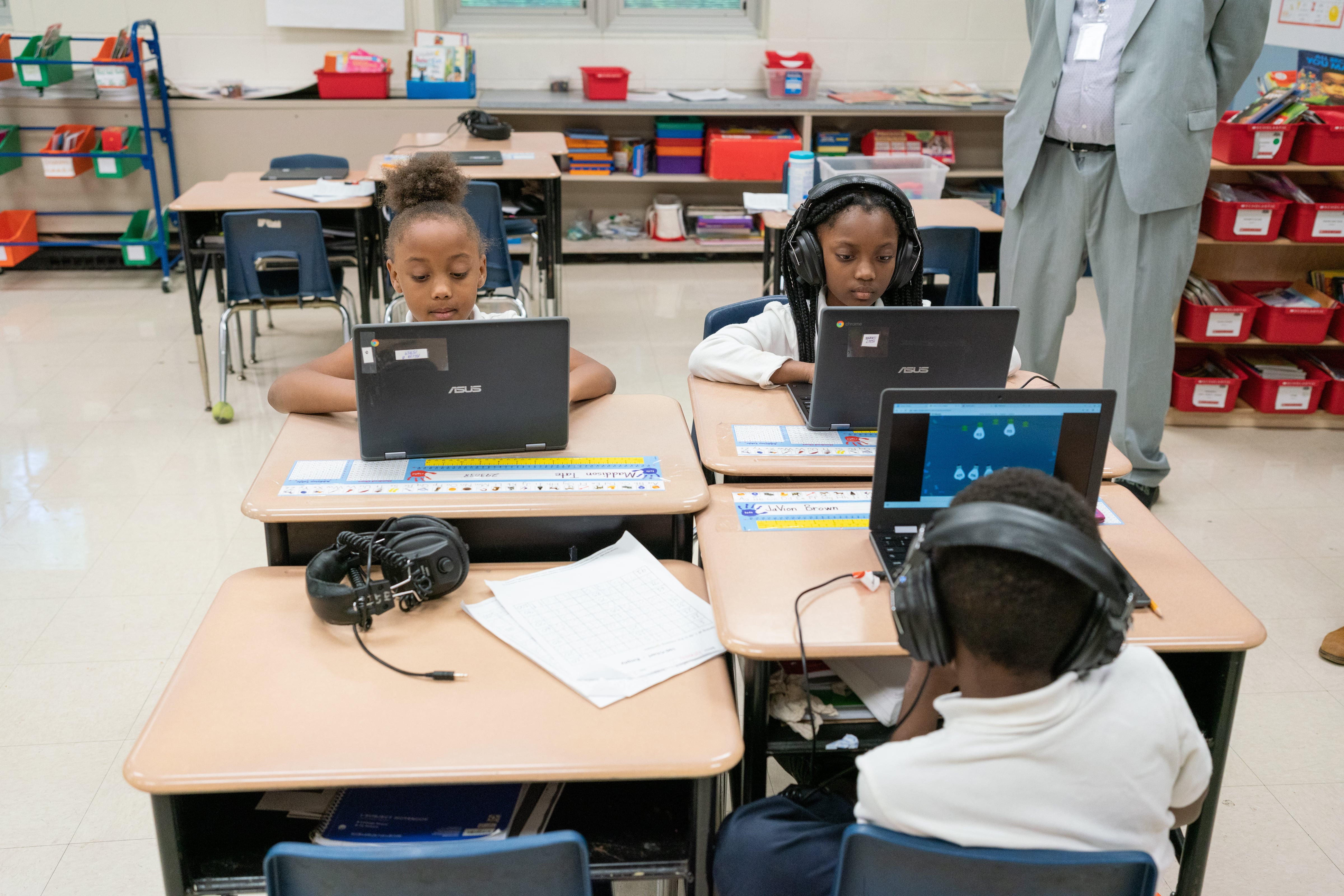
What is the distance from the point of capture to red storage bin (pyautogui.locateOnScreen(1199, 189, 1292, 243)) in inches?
144

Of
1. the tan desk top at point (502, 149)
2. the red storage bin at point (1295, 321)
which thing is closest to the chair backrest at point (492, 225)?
the tan desk top at point (502, 149)

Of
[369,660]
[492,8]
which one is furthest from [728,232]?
[369,660]

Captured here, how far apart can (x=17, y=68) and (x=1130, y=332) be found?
5.12 meters

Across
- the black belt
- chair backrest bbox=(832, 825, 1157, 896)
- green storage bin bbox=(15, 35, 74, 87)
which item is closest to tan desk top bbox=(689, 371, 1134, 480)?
chair backrest bbox=(832, 825, 1157, 896)

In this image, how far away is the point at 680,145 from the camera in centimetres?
590

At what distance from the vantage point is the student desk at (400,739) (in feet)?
4.06

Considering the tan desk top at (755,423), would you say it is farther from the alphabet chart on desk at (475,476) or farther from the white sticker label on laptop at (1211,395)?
the white sticker label on laptop at (1211,395)

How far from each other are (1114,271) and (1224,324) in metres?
0.83

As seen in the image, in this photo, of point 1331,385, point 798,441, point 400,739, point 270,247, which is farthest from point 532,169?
Result: point 400,739

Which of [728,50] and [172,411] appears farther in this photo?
[728,50]

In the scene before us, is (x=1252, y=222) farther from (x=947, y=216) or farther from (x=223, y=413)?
(x=223, y=413)

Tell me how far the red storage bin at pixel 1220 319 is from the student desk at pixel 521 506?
254 centimetres

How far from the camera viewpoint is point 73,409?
3.96 m

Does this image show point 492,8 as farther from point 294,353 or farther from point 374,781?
point 374,781
